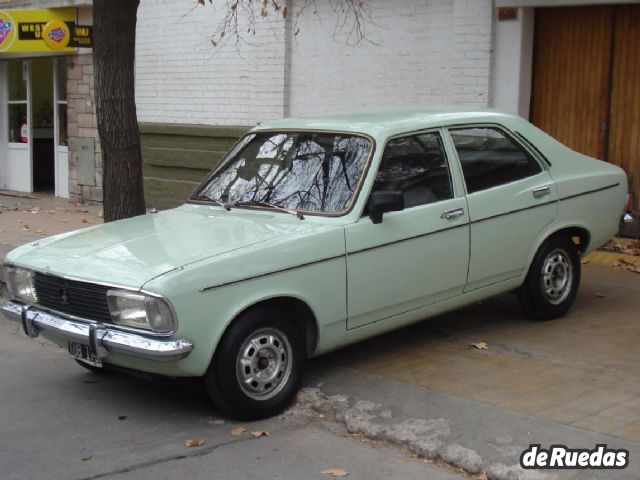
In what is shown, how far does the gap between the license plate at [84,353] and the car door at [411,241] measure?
1.61m

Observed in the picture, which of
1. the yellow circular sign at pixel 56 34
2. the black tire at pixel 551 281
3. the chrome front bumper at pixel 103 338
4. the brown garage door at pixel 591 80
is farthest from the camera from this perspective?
the yellow circular sign at pixel 56 34

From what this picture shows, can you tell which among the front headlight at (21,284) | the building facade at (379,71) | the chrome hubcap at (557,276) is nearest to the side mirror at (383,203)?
the chrome hubcap at (557,276)

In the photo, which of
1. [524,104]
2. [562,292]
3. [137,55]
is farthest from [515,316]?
[137,55]

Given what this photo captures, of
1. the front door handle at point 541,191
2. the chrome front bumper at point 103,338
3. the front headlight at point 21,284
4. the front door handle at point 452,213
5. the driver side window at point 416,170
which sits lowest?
the chrome front bumper at point 103,338

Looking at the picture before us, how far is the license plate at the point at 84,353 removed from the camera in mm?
5541

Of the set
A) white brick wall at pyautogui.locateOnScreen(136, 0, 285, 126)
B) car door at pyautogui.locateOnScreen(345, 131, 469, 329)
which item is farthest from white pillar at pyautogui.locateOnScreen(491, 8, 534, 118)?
car door at pyautogui.locateOnScreen(345, 131, 469, 329)

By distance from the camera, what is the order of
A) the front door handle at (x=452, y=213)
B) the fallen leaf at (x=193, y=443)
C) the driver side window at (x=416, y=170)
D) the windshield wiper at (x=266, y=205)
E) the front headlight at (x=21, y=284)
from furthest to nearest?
1. the front door handle at (x=452, y=213)
2. the driver side window at (x=416, y=170)
3. the windshield wiper at (x=266, y=205)
4. the front headlight at (x=21, y=284)
5. the fallen leaf at (x=193, y=443)

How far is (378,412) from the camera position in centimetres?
567

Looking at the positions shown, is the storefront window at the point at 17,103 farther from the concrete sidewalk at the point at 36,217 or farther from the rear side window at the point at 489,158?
the rear side window at the point at 489,158

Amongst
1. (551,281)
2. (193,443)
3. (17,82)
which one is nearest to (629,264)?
(551,281)

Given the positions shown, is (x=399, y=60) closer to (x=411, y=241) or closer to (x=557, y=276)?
(x=557, y=276)

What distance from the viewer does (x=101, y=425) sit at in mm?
5723

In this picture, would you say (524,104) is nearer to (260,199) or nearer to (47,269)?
Answer: (260,199)

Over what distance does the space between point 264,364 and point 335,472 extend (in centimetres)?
99
